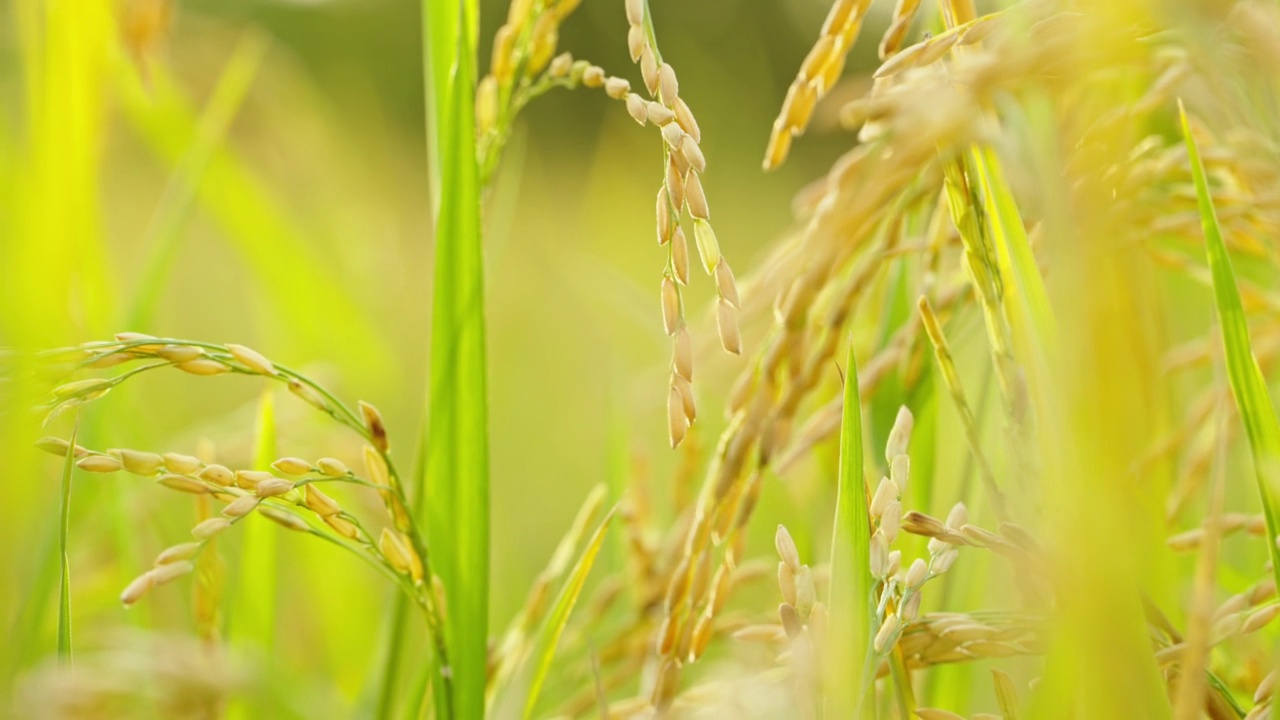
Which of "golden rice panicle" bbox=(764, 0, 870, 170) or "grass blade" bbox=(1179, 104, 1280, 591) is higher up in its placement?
"golden rice panicle" bbox=(764, 0, 870, 170)

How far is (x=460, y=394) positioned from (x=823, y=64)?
16 centimetres

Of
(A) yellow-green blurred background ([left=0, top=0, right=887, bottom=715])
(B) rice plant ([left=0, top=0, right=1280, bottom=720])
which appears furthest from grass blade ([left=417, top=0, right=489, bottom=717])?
(A) yellow-green blurred background ([left=0, top=0, right=887, bottom=715])

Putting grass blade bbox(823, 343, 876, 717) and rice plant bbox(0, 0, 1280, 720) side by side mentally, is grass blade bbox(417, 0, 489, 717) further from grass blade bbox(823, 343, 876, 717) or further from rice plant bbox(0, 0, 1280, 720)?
grass blade bbox(823, 343, 876, 717)

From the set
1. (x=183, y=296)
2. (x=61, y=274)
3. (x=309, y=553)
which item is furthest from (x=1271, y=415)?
(x=183, y=296)

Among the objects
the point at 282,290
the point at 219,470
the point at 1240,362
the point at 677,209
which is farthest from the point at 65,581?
the point at 282,290

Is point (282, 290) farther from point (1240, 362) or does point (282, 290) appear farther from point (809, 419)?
point (1240, 362)

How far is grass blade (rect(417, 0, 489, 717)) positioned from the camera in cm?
32

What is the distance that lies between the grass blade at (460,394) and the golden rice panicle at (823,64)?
11cm

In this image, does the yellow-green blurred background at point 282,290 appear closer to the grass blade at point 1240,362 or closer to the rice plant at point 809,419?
the rice plant at point 809,419

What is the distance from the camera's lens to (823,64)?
0.31 m

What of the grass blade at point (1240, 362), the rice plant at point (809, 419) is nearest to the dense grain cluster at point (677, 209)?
the rice plant at point (809, 419)

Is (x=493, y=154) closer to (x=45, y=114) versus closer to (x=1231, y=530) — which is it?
(x=45, y=114)

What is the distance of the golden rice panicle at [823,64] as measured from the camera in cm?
30

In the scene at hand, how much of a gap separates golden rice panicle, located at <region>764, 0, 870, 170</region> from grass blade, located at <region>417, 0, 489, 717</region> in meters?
0.11
